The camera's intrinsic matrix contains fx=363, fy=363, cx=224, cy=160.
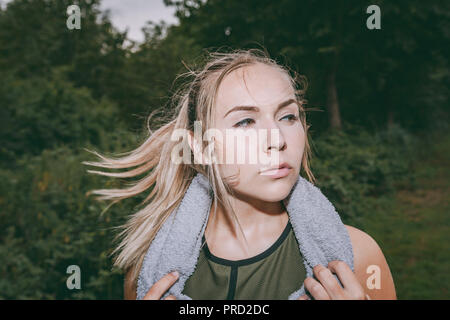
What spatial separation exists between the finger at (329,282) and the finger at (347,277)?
27 millimetres

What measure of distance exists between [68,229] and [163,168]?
2427 millimetres

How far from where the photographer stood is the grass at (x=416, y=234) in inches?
162

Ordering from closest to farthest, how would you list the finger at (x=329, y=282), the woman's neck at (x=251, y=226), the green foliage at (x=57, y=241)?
the finger at (x=329, y=282) → the woman's neck at (x=251, y=226) → the green foliage at (x=57, y=241)

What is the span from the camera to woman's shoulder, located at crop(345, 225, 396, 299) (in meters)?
1.39

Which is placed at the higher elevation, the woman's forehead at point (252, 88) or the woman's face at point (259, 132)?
the woman's forehead at point (252, 88)

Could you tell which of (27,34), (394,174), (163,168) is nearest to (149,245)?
(163,168)

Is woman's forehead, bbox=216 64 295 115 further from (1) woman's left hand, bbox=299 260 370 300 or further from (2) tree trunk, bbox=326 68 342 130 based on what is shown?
(2) tree trunk, bbox=326 68 342 130

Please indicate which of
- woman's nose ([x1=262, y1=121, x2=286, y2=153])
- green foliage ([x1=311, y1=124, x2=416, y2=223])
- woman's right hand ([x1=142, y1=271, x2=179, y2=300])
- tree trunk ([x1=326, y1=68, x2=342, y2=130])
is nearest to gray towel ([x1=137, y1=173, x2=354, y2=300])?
woman's right hand ([x1=142, y1=271, x2=179, y2=300])

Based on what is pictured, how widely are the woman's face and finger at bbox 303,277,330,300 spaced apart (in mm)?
311

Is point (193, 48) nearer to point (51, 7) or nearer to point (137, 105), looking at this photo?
point (137, 105)

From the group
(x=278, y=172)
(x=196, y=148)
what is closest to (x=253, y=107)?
(x=278, y=172)

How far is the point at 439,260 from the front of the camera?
Answer: 465 centimetres

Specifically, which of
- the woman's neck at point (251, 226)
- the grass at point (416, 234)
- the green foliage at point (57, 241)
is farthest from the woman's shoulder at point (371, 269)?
the grass at point (416, 234)

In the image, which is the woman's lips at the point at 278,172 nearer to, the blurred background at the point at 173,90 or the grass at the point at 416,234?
the blurred background at the point at 173,90
